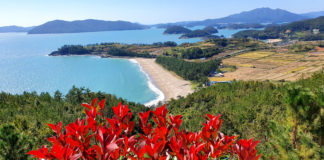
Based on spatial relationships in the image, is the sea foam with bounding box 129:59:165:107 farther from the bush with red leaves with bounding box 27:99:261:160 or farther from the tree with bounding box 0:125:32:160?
the bush with red leaves with bounding box 27:99:261:160

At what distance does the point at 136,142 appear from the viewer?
218cm

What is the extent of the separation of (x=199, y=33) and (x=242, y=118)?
17177 centimetres

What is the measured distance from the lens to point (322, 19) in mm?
153750

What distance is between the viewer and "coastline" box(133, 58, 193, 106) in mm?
45531

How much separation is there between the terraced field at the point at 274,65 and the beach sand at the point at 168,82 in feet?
39.0

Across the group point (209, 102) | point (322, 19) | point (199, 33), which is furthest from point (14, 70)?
point (322, 19)

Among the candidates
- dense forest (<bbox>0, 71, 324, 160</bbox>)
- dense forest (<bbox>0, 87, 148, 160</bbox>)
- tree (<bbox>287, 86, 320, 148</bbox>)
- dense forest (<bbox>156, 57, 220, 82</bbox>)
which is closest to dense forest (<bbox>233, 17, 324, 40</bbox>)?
dense forest (<bbox>156, 57, 220, 82</bbox>)

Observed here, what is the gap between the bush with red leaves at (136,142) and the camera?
1.75 meters

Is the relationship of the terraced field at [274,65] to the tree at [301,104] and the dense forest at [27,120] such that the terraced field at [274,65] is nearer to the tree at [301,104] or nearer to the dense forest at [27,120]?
the dense forest at [27,120]

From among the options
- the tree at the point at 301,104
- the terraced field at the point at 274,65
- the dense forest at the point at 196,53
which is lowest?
the terraced field at the point at 274,65

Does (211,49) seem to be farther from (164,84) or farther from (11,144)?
Answer: (11,144)

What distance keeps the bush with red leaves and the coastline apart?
38949 mm

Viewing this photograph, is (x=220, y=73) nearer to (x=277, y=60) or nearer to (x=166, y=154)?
(x=277, y=60)

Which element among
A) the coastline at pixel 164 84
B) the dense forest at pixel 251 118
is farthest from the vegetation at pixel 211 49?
the dense forest at pixel 251 118
